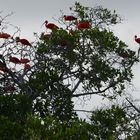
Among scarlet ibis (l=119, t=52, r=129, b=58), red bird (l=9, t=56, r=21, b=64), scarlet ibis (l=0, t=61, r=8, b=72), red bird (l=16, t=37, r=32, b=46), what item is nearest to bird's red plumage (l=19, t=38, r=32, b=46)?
red bird (l=16, t=37, r=32, b=46)

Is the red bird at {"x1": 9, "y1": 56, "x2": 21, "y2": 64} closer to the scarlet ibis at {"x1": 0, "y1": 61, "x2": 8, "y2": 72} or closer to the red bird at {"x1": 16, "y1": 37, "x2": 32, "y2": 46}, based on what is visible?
the scarlet ibis at {"x1": 0, "y1": 61, "x2": 8, "y2": 72}

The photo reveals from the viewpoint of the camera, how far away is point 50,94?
46.6 feet

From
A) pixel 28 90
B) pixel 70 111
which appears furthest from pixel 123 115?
pixel 28 90

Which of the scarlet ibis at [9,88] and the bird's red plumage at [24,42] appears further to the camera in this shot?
the bird's red plumage at [24,42]

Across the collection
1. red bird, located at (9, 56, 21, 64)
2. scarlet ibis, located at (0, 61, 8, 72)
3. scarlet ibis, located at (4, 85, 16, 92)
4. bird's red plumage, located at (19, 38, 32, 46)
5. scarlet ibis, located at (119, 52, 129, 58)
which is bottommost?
scarlet ibis, located at (4, 85, 16, 92)

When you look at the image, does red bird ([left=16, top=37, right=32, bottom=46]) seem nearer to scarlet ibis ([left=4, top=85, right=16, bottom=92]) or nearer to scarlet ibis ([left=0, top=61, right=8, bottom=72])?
scarlet ibis ([left=0, top=61, right=8, bottom=72])

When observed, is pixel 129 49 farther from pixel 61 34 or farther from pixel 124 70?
pixel 61 34

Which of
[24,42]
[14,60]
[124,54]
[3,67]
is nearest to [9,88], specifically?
[3,67]

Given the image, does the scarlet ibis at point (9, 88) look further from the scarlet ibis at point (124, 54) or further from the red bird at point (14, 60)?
the scarlet ibis at point (124, 54)

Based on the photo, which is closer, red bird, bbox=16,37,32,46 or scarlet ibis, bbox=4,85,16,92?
scarlet ibis, bbox=4,85,16,92

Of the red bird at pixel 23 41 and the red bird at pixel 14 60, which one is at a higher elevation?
the red bird at pixel 23 41

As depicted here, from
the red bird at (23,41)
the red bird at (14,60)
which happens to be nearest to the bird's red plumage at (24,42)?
the red bird at (23,41)

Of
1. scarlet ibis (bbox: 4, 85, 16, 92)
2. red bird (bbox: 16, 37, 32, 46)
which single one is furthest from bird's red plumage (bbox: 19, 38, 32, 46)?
scarlet ibis (bbox: 4, 85, 16, 92)

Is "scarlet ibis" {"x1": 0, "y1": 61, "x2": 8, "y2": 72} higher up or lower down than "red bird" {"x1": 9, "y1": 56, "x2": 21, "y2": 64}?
lower down
